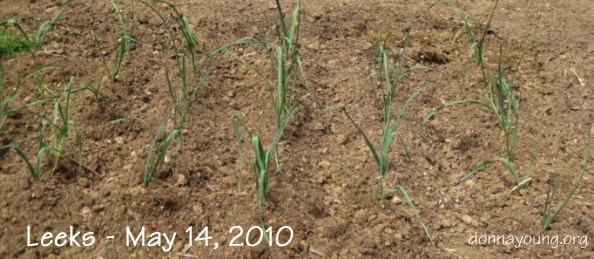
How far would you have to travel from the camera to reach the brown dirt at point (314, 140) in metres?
1.62

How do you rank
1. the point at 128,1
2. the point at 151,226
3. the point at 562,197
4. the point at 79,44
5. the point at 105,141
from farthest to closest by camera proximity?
the point at 128,1 → the point at 79,44 → the point at 105,141 → the point at 562,197 → the point at 151,226

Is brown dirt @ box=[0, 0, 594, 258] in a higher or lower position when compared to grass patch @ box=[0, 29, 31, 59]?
lower

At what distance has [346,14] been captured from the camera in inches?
98.7

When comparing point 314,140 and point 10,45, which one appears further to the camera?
point 10,45

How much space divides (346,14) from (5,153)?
165cm

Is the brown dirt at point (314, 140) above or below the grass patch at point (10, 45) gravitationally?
below

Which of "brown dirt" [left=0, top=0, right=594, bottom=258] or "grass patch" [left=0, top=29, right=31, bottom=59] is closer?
"brown dirt" [left=0, top=0, right=594, bottom=258]

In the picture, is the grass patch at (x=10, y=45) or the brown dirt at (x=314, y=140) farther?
the grass patch at (x=10, y=45)

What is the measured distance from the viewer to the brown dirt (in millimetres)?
1616

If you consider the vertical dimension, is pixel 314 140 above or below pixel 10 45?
below

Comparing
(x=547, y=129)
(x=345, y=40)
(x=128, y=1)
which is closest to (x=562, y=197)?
(x=547, y=129)

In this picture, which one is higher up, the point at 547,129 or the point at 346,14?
the point at 346,14

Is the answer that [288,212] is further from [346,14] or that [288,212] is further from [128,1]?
[128,1]

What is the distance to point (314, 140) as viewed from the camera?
193 cm
